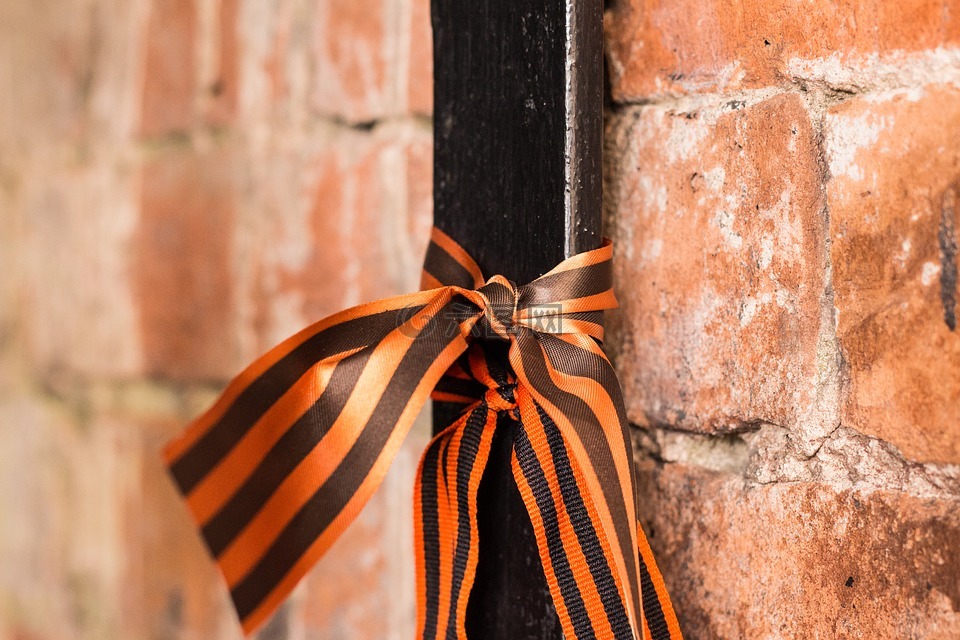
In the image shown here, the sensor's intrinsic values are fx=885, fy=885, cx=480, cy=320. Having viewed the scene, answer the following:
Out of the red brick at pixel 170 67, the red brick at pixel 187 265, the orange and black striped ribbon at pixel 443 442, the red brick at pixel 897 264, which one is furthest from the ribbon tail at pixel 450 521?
the red brick at pixel 170 67

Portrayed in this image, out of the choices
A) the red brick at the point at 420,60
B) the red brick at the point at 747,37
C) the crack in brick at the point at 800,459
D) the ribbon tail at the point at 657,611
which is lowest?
the ribbon tail at the point at 657,611

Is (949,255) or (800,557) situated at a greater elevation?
(949,255)

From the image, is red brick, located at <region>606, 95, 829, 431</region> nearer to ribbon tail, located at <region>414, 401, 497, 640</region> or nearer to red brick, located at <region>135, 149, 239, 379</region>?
ribbon tail, located at <region>414, 401, 497, 640</region>

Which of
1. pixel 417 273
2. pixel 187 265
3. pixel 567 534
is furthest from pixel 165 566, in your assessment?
pixel 567 534

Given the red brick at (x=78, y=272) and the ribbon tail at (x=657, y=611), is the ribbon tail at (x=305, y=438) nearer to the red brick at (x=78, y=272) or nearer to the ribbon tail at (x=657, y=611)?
the ribbon tail at (x=657, y=611)

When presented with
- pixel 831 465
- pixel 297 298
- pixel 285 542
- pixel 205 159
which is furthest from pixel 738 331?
pixel 205 159

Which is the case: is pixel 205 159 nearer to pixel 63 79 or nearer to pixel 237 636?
pixel 63 79

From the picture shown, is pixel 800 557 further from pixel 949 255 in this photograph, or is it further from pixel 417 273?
pixel 417 273

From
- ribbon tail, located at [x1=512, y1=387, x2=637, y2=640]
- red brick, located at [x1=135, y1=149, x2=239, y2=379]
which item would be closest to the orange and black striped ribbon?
ribbon tail, located at [x1=512, y1=387, x2=637, y2=640]
